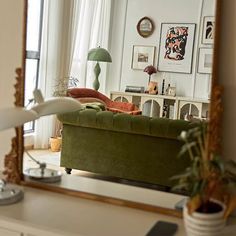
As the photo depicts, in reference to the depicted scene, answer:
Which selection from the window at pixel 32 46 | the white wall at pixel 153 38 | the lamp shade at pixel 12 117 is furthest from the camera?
the window at pixel 32 46

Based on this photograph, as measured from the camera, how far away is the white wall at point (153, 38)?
4.65 ft

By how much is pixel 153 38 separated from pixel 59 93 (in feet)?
1.43

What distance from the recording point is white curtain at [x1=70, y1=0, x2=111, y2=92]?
5.21 feet

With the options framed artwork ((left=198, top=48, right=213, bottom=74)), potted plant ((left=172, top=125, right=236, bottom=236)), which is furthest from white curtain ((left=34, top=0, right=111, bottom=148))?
potted plant ((left=172, top=125, right=236, bottom=236))

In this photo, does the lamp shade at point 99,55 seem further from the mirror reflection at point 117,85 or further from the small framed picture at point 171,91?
the small framed picture at point 171,91

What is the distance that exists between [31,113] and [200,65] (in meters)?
0.63

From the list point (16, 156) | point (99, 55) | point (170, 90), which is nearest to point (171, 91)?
point (170, 90)

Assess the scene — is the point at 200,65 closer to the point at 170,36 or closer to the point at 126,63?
the point at 170,36

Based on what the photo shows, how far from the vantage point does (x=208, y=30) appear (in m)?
1.36

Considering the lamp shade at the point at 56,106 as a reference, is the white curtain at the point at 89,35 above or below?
above

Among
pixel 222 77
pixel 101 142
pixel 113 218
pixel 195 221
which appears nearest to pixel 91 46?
pixel 101 142

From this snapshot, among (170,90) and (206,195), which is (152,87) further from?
(206,195)

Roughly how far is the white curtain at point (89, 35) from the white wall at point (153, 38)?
0.14 ft

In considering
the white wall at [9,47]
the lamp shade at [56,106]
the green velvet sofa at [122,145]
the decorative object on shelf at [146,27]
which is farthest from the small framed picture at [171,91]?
the white wall at [9,47]
